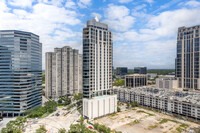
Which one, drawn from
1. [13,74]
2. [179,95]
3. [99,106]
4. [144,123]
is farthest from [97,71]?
[179,95]

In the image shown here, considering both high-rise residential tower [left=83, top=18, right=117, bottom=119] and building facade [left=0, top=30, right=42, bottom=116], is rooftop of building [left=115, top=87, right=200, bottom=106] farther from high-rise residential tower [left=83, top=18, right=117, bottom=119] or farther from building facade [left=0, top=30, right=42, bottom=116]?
building facade [left=0, top=30, right=42, bottom=116]

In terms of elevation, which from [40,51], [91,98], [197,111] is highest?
[40,51]

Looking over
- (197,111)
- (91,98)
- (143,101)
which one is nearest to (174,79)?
(143,101)

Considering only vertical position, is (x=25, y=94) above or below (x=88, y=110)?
above

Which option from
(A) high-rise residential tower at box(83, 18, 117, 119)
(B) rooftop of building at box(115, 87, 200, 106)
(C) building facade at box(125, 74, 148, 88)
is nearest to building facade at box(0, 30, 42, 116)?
(A) high-rise residential tower at box(83, 18, 117, 119)

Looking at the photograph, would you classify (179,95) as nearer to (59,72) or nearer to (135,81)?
(135,81)

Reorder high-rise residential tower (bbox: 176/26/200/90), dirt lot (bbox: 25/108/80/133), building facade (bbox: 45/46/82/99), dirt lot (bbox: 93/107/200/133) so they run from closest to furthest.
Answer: dirt lot (bbox: 93/107/200/133) < dirt lot (bbox: 25/108/80/133) < high-rise residential tower (bbox: 176/26/200/90) < building facade (bbox: 45/46/82/99)

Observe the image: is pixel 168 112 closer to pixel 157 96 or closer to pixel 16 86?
pixel 157 96
